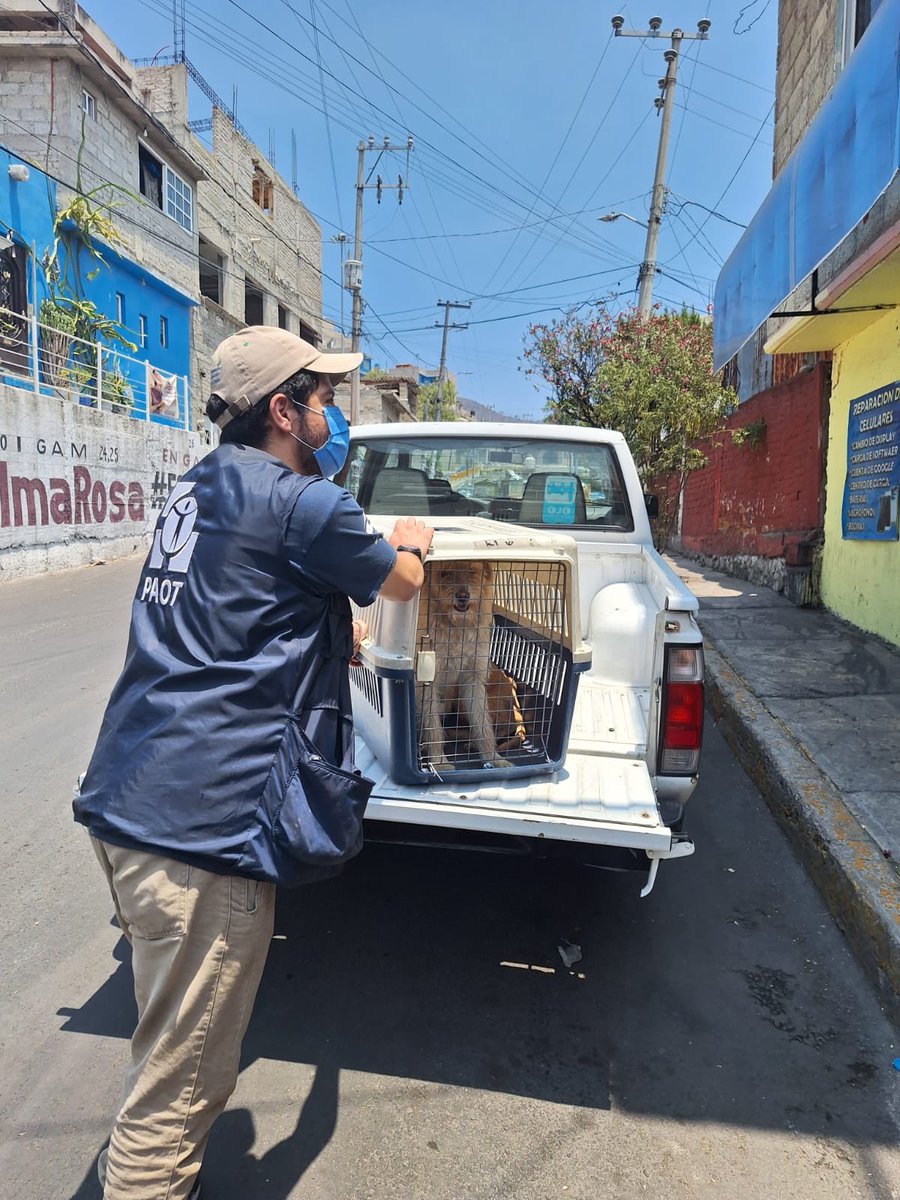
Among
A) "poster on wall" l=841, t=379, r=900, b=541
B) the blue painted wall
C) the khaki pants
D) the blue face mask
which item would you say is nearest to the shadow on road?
the khaki pants

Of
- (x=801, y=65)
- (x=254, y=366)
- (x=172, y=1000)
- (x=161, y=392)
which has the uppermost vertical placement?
(x=801, y=65)

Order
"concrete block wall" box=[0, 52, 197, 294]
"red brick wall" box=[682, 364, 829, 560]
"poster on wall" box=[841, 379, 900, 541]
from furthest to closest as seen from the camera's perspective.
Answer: "concrete block wall" box=[0, 52, 197, 294] < "red brick wall" box=[682, 364, 829, 560] < "poster on wall" box=[841, 379, 900, 541]

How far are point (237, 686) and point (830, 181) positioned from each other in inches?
211

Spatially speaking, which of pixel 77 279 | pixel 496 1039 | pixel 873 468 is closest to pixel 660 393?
pixel 873 468

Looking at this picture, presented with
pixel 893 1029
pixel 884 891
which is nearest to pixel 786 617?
pixel 884 891

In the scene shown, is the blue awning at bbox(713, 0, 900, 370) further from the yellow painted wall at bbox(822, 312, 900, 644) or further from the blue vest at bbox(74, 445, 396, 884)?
the blue vest at bbox(74, 445, 396, 884)

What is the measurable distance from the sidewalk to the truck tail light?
958 mm

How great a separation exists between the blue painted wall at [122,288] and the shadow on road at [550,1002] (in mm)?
14865

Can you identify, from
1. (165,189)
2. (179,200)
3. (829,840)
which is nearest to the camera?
(829,840)

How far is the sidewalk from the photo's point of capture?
3150mm

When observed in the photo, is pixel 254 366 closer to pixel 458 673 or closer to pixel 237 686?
pixel 237 686

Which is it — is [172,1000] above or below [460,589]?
below

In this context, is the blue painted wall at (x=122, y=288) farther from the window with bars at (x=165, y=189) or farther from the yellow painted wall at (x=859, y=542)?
the yellow painted wall at (x=859, y=542)

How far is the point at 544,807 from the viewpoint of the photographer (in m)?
2.49
